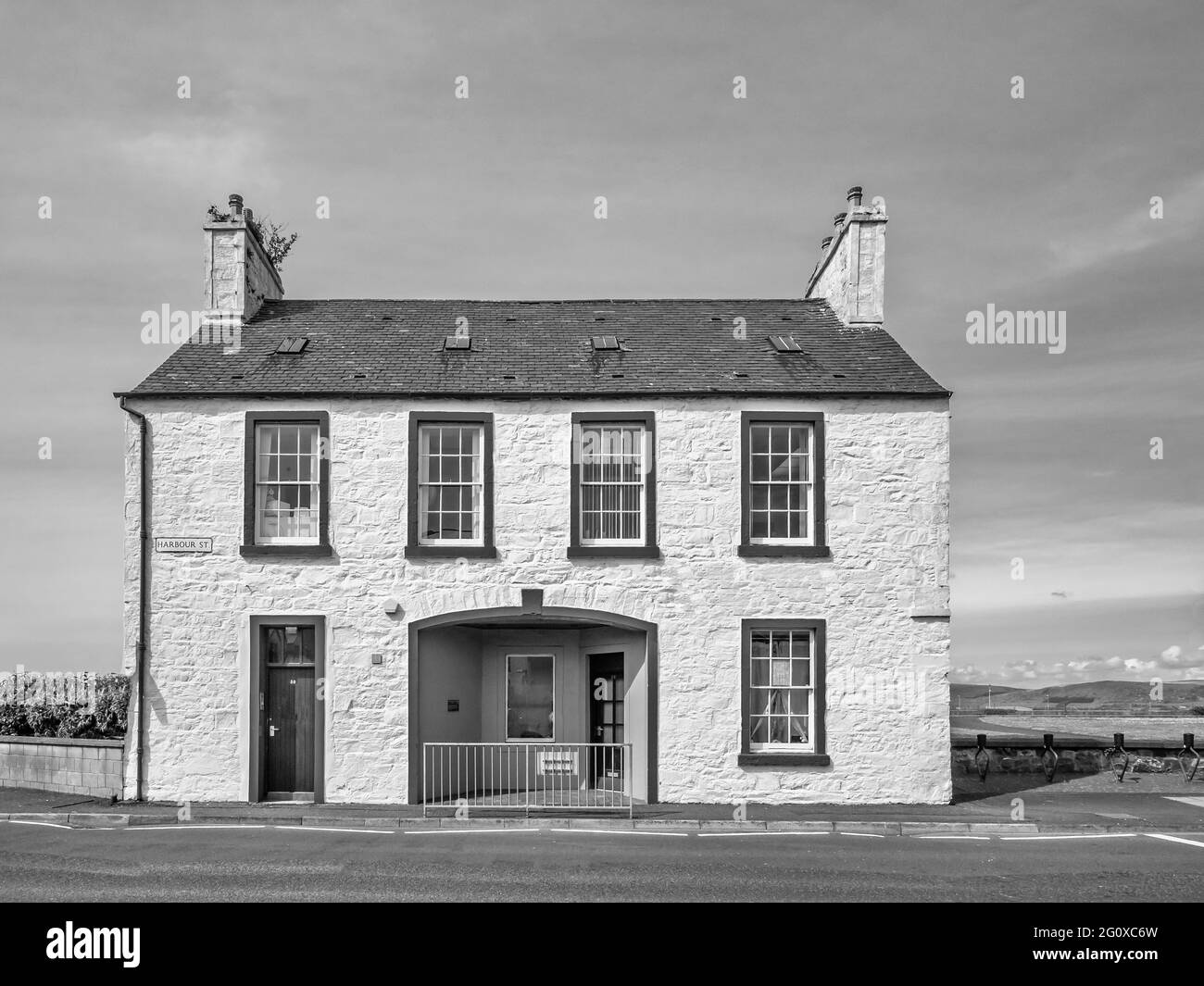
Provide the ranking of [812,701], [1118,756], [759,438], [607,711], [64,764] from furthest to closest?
[1118,756]
[607,711]
[64,764]
[759,438]
[812,701]

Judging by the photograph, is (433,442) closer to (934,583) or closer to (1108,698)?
(934,583)

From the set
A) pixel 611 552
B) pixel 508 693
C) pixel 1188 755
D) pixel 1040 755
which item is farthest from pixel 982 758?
pixel 508 693

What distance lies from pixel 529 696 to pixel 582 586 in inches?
124

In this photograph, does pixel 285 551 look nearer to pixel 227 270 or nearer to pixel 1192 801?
pixel 227 270

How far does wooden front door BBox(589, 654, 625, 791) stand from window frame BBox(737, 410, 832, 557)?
3300 millimetres

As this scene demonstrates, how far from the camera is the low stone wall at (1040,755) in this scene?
21.5 metres

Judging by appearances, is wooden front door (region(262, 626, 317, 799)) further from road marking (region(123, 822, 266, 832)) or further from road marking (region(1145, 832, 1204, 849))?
road marking (region(1145, 832, 1204, 849))

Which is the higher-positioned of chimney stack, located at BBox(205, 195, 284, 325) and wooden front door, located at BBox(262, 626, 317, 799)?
chimney stack, located at BBox(205, 195, 284, 325)

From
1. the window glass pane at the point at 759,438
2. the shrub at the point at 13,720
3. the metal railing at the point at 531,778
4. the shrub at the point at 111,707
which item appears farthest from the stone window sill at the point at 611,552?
the shrub at the point at 13,720

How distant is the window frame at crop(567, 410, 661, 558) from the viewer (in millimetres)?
17531

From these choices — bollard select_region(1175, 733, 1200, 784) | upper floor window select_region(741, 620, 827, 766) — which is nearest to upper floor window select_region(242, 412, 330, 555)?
upper floor window select_region(741, 620, 827, 766)

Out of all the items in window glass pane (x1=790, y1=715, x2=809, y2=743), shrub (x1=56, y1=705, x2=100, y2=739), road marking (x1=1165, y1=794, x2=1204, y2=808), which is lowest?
road marking (x1=1165, y1=794, x2=1204, y2=808)

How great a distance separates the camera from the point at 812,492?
58.7ft
